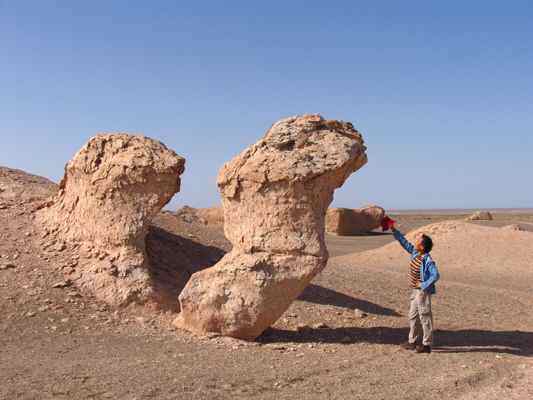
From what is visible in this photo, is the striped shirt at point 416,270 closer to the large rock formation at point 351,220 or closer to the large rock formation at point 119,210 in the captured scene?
the large rock formation at point 119,210

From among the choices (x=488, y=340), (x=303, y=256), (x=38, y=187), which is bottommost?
(x=488, y=340)

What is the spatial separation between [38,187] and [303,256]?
6.72 m

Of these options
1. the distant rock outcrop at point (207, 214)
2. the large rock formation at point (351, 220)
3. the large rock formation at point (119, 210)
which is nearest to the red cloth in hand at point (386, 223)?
the large rock formation at point (119, 210)

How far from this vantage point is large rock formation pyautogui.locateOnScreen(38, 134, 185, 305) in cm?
815

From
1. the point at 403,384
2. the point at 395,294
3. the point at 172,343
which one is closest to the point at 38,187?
the point at 172,343

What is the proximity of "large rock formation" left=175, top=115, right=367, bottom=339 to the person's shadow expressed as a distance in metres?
0.65

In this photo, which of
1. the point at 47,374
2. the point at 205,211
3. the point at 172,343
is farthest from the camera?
the point at 205,211

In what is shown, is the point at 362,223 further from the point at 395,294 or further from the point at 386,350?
the point at 386,350

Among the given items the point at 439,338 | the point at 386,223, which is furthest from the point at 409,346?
the point at 386,223

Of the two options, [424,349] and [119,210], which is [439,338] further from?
[119,210]

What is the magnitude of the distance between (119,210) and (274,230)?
8.84 ft

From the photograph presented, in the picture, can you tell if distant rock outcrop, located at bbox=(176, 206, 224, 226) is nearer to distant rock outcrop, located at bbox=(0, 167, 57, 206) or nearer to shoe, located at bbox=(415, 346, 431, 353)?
distant rock outcrop, located at bbox=(0, 167, 57, 206)

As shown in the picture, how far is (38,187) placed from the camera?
37.4ft

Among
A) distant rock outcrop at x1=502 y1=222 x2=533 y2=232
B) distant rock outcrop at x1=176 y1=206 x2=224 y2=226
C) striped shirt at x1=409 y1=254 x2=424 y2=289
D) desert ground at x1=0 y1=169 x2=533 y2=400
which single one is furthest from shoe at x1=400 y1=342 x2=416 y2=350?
distant rock outcrop at x1=176 y1=206 x2=224 y2=226
